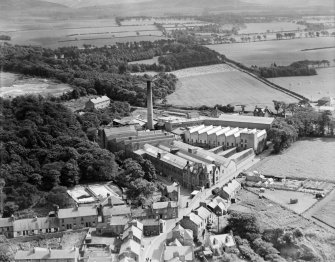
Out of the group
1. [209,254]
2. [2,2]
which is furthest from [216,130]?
[2,2]

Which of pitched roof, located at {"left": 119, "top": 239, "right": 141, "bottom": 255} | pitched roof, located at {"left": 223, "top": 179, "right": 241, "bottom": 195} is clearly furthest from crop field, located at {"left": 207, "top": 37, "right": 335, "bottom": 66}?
pitched roof, located at {"left": 119, "top": 239, "right": 141, "bottom": 255}

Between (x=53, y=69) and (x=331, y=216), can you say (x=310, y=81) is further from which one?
(x=331, y=216)

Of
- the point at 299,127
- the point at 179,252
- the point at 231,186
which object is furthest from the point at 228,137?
the point at 179,252

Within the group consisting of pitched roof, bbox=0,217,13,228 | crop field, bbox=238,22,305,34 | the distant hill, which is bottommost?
pitched roof, bbox=0,217,13,228

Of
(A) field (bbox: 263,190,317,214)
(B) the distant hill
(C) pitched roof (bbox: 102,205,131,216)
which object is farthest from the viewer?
(B) the distant hill

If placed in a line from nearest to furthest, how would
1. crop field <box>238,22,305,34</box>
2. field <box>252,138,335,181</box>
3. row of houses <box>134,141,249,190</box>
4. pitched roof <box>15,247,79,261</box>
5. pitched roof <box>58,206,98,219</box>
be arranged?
pitched roof <box>15,247,79,261</box>, pitched roof <box>58,206,98,219</box>, row of houses <box>134,141,249,190</box>, field <box>252,138,335,181</box>, crop field <box>238,22,305,34</box>

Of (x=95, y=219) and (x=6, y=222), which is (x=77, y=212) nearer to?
(x=95, y=219)

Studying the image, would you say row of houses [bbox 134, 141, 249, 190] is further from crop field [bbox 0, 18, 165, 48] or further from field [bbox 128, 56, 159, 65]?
field [bbox 128, 56, 159, 65]
